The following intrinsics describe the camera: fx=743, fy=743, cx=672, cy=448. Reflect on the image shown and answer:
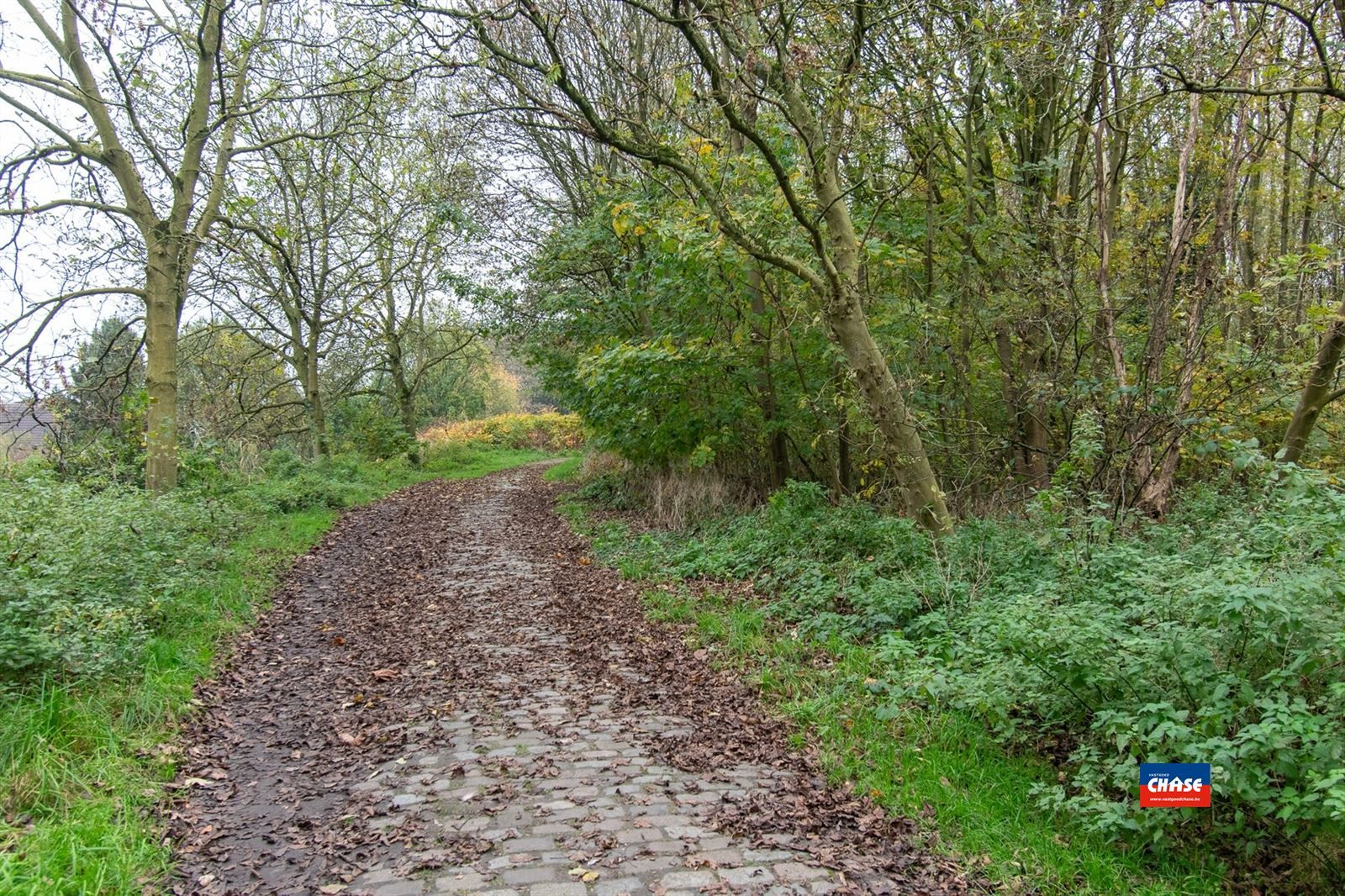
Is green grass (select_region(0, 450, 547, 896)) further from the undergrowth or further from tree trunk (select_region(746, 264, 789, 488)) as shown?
tree trunk (select_region(746, 264, 789, 488))

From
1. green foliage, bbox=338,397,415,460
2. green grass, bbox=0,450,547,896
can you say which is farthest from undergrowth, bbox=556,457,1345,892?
green foliage, bbox=338,397,415,460

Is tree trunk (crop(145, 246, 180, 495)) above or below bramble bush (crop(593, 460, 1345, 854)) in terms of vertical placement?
above

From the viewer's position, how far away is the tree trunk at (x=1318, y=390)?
19.7 feet

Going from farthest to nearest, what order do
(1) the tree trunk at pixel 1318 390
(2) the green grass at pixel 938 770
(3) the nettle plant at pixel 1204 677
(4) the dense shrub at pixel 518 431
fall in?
(4) the dense shrub at pixel 518 431 < (1) the tree trunk at pixel 1318 390 < (2) the green grass at pixel 938 770 < (3) the nettle plant at pixel 1204 677

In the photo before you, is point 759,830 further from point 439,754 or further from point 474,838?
point 439,754

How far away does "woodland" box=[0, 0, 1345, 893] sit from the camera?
3.66 m

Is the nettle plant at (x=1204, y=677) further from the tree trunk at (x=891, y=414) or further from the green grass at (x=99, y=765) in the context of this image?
the green grass at (x=99, y=765)

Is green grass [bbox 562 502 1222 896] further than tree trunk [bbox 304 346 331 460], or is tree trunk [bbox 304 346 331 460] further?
tree trunk [bbox 304 346 331 460]

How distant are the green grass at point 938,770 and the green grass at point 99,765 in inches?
146

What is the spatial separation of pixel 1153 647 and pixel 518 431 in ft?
117

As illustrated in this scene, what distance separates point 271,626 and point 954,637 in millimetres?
6664

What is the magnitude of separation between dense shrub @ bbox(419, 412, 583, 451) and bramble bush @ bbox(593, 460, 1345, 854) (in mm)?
28486

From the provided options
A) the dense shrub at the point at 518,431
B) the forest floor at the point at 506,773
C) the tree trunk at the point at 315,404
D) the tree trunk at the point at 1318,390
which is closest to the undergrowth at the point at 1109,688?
the forest floor at the point at 506,773

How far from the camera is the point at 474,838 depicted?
3.79 metres
